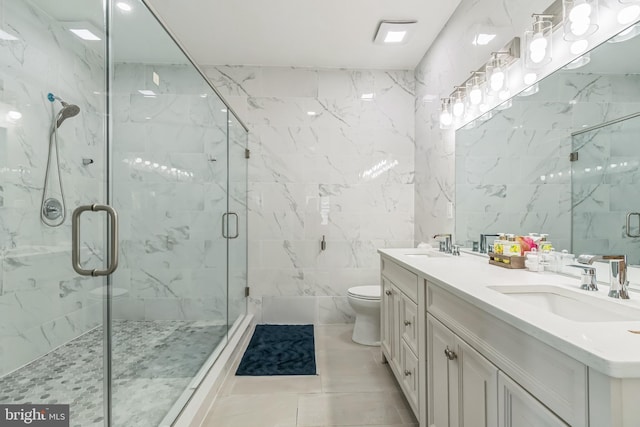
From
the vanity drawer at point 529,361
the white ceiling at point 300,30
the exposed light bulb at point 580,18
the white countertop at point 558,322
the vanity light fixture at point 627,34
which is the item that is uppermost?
the white ceiling at point 300,30

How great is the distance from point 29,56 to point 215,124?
1.00m

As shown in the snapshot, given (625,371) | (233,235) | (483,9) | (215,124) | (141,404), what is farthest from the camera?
(233,235)

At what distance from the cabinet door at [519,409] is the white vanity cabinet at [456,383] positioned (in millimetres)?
30

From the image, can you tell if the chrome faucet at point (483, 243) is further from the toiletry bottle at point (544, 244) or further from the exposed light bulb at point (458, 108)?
the exposed light bulb at point (458, 108)

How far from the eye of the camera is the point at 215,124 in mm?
2381

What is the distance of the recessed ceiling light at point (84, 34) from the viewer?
1.36 m

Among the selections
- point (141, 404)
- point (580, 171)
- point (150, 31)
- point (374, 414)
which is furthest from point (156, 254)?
point (580, 171)

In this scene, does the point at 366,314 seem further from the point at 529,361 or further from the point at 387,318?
the point at 529,361

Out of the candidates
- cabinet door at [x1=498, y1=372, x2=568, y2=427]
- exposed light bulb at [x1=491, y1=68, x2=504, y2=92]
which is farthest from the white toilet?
cabinet door at [x1=498, y1=372, x2=568, y2=427]

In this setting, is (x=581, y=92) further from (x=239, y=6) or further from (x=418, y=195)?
(x=239, y=6)

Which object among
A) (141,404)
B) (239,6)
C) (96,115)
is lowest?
(141,404)

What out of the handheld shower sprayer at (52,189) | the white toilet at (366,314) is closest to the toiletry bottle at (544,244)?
the white toilet at (366,314)

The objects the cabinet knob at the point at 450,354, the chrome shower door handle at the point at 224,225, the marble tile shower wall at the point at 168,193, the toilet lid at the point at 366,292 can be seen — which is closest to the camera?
the cabinet knob at the point at 450,354

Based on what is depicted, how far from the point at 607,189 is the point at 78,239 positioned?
182 cm
